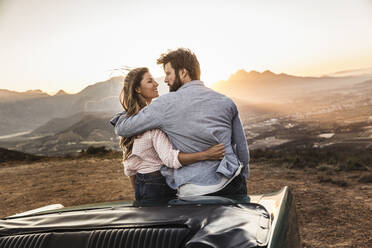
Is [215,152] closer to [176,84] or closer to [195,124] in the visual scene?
[195,124]

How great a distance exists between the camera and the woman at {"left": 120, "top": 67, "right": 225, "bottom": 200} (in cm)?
220

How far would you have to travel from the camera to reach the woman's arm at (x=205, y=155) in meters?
2.16

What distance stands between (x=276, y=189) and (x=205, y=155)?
5.93 ft

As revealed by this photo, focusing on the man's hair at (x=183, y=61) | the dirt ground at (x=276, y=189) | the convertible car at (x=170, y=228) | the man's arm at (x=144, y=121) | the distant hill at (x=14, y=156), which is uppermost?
the man's hair at (x=183, y=61)

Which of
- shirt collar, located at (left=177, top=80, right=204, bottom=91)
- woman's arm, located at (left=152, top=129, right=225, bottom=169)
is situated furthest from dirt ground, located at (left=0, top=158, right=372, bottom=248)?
shirt collar, located at (left=177, top=80, right=204, bottom=91)

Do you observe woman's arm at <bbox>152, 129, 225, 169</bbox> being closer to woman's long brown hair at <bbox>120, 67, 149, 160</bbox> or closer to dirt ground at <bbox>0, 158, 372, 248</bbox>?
woman's long brown hair at <bbox>120, 67, 149, 160</bbox>

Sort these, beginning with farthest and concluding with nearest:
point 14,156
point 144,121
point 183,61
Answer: point 14,156 → point 183,61 → point 144,121

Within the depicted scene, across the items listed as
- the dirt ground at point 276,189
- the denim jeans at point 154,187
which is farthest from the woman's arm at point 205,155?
the dirt ground at point 276,189

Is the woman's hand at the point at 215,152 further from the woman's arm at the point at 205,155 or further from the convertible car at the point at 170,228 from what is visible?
the convertible car at the point at 170,228

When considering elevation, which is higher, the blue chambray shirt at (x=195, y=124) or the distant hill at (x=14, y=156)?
the blue chambray shirt at (x=195, y=124)

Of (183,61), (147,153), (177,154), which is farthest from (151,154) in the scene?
(183,61)

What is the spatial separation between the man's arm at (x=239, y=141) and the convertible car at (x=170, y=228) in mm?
678

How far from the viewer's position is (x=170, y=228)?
1387 millimetres

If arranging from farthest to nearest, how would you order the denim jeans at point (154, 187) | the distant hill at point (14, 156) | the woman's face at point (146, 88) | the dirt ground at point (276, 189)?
the distant hill at point (14, 156) → the dirt ground at point (276, 189) → the woman's face at point (146, 88) → the denim jeans at point (154, 187)
